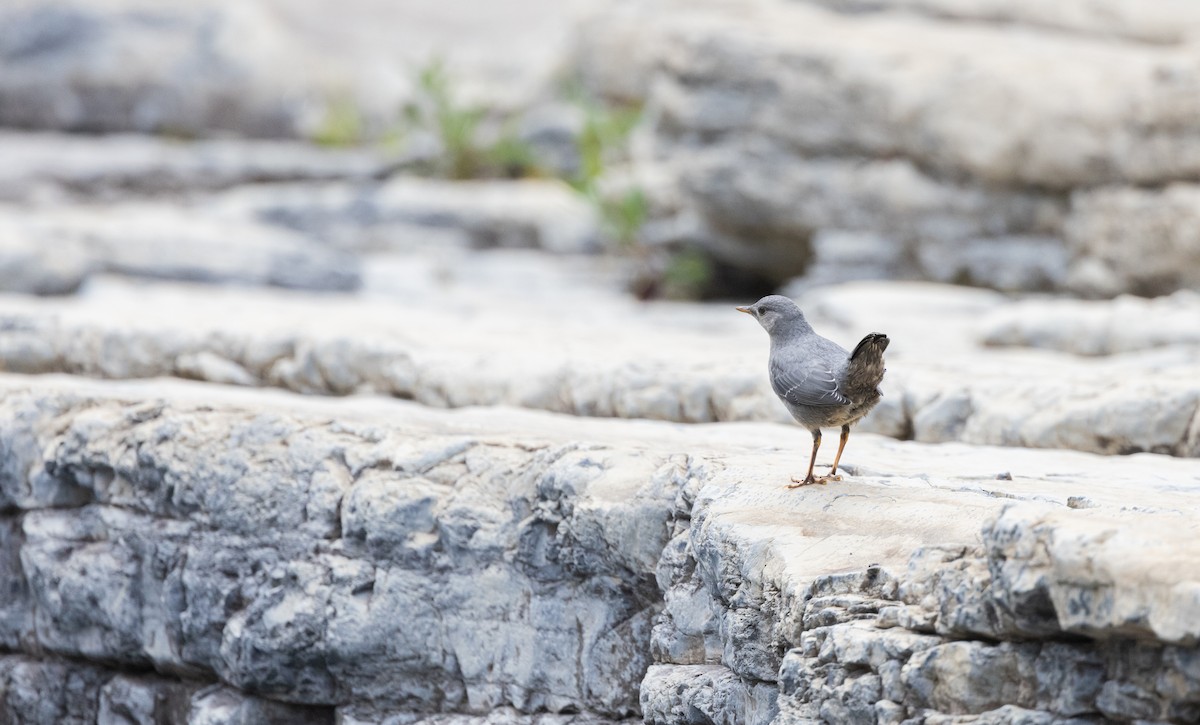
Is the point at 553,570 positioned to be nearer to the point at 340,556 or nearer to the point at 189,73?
the point at 340,556

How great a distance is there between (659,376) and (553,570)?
1.45 meters

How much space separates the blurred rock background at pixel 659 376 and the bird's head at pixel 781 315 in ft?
1.43

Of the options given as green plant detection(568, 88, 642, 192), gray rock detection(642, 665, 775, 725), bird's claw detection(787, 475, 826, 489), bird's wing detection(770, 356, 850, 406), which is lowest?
Answer: gray rock detection(642, 665, 775, 725)

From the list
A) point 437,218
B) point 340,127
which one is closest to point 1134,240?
point 437,218

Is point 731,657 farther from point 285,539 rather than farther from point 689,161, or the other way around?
point 689,161

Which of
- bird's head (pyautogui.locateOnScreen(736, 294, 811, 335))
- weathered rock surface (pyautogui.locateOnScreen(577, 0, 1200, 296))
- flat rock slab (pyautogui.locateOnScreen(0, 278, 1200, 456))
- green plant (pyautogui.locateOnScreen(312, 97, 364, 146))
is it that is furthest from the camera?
green plant (pyautogui.locateOnScreen(312, 97, 364, 146))

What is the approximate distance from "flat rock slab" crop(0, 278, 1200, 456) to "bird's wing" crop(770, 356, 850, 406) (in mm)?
1355

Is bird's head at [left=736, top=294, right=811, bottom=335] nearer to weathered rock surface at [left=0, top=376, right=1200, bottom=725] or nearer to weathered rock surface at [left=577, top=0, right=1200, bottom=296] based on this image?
weathered rock surface at [left=0, top=376, right=1200, bottom=725]

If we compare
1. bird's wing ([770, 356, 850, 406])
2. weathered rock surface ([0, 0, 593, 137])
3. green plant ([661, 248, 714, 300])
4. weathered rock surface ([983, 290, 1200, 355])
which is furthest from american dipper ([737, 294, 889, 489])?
weathered rock surface ([0, 0, 593, 137])

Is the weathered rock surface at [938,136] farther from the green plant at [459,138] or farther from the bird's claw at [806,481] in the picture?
the bird's claw at [806,481]

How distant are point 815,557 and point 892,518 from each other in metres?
0.27

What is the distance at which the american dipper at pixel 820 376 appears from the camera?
3438 mm

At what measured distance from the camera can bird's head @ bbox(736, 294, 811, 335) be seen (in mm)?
3846

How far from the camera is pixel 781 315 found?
12.7 feet
